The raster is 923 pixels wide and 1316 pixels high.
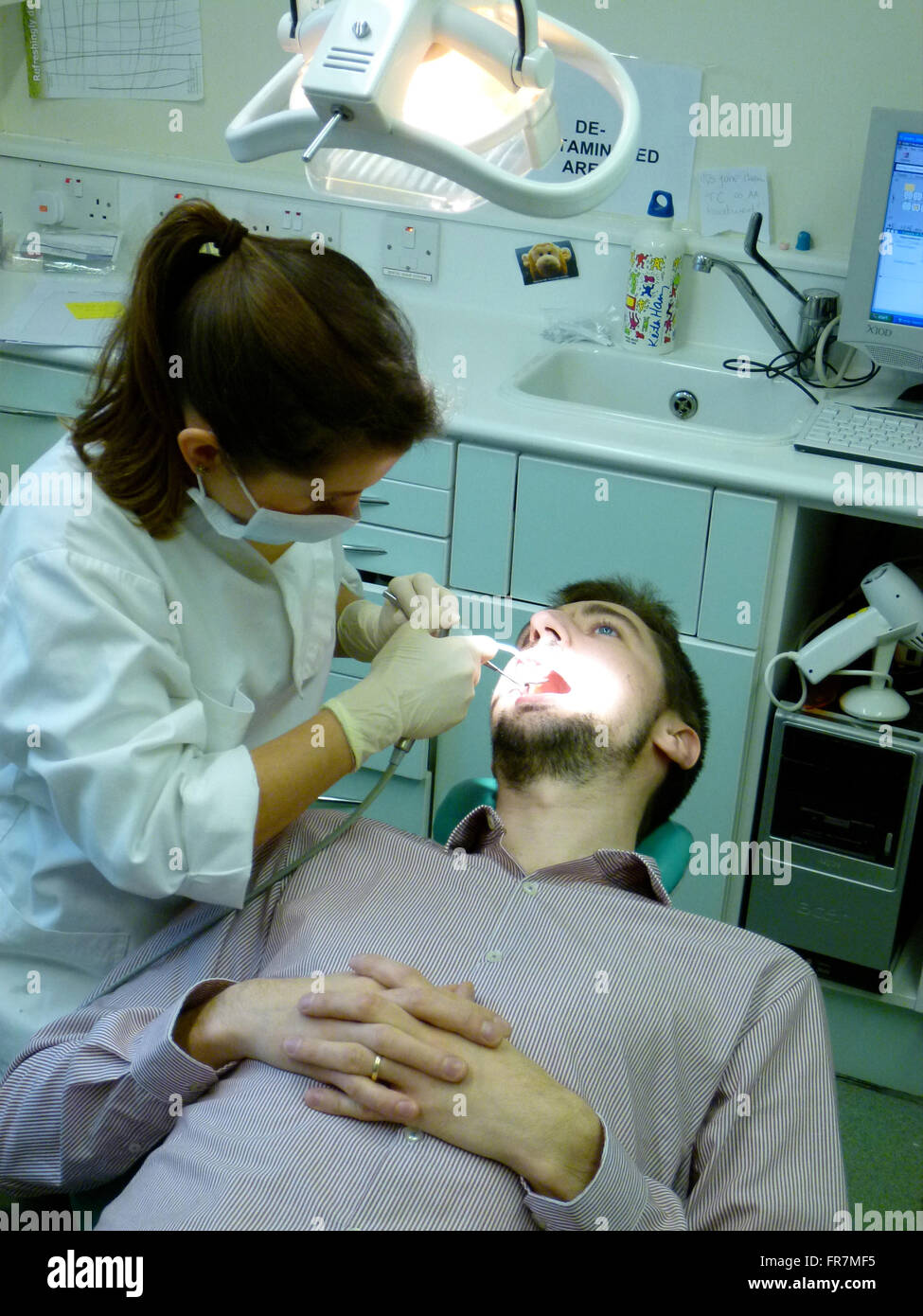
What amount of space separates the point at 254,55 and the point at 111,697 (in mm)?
2201

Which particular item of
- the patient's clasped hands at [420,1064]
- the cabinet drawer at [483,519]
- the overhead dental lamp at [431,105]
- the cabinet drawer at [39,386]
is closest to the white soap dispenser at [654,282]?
the cabinet drawer at [483,519]

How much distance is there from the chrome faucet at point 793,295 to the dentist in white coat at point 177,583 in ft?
4.66

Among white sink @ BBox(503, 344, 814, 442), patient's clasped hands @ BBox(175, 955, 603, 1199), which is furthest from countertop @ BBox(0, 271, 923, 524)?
patient's clasped hands @ BBox(175, 955, 603, 1199)

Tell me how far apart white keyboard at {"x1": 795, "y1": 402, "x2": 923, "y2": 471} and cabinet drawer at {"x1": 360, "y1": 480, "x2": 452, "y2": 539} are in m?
0.66

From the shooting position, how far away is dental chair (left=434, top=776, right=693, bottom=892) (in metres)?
1.79

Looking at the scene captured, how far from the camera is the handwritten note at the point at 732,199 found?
2.70m

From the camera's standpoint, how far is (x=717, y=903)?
2.59 meters

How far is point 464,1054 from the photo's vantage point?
51.5 inches
